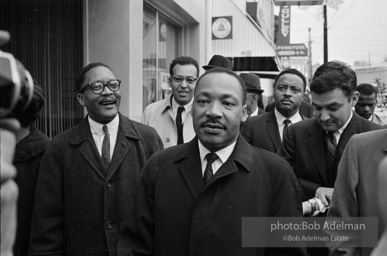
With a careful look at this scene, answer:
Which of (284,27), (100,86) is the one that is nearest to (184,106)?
(100,86)

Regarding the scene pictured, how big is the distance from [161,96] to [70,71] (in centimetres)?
292

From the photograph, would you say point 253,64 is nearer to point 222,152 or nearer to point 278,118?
point 278,118

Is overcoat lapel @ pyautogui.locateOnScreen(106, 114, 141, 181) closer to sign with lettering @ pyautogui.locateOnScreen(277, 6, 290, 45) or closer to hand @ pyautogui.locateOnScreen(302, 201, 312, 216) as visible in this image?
hand @ pyautogui.locateOnScreen(302, 201, 312, 216)

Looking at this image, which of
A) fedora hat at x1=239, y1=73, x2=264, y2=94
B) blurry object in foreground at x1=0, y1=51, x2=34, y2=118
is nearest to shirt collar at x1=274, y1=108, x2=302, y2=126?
fedora hat at x1=239, y1=73, x2=264, y2=94

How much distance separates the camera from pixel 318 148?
11.4 feet

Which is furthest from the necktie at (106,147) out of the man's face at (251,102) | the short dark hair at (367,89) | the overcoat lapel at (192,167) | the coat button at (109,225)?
the short dark hair at (367,89)

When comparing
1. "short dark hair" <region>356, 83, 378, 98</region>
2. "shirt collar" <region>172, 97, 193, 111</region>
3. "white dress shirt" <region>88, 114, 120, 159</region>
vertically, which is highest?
"short dark hair" <region>356, 83, 378, 98</region>

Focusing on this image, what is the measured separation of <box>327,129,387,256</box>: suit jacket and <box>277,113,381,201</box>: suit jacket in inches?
32.2

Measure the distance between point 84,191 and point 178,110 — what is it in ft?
7.40

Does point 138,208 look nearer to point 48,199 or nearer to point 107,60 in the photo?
point 48,199

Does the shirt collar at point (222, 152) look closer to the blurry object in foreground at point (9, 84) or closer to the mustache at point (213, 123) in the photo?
the mustache at point (213, 123)

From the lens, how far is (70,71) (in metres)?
6.79

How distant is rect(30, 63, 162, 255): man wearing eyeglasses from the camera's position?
9.93ft

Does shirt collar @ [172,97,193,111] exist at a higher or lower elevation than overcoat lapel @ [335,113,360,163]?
higher
